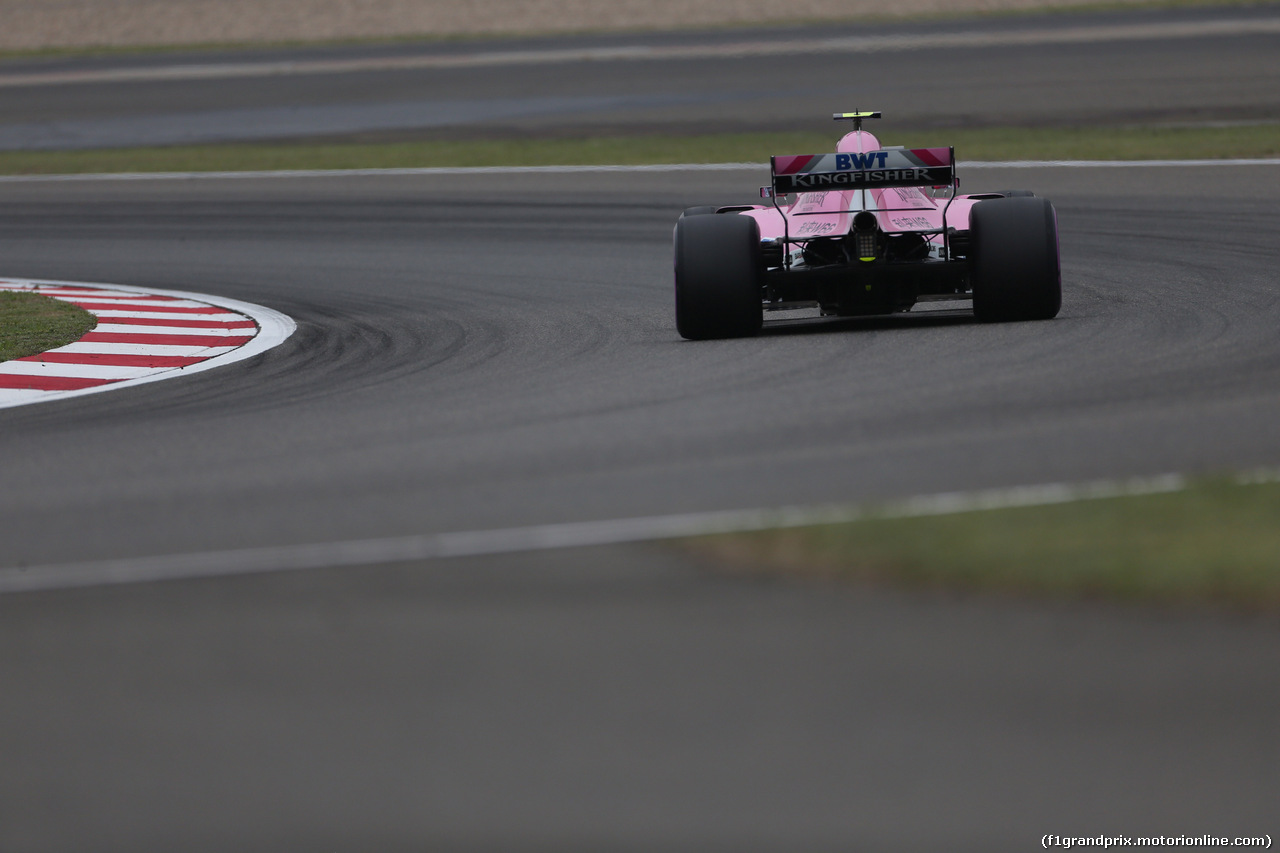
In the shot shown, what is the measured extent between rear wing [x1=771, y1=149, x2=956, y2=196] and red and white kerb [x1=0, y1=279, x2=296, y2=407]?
11.2ft

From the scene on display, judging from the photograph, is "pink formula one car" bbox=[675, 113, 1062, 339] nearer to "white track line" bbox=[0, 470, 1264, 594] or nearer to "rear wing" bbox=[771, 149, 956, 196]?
"rear wing" bbox=[771, 149, 956, 196]

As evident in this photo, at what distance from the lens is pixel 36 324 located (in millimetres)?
11188

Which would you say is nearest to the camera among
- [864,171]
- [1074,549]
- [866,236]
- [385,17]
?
[1074,549]

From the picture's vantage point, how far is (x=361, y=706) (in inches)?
149

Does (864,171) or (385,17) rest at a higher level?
(385,17)

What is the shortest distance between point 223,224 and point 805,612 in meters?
14.0

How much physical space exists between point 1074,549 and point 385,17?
36.1 meters

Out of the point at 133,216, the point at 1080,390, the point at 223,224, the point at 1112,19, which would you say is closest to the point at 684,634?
the point at 1080,390

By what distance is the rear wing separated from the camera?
9375mm

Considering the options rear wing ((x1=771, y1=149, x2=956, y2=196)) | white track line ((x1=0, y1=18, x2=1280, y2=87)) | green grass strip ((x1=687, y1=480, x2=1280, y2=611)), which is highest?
white track line ((x1=0, y1=18, x2=1280, y2=87))

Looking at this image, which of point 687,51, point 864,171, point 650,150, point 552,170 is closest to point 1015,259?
point 864,171

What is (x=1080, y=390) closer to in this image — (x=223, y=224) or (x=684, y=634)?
(x=684, y=634)

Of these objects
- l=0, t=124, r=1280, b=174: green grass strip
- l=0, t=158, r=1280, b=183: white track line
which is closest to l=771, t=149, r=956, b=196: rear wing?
l=0, t=158, r=1280, b=183: white track line

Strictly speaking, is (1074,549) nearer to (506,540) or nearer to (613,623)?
(613,623)
